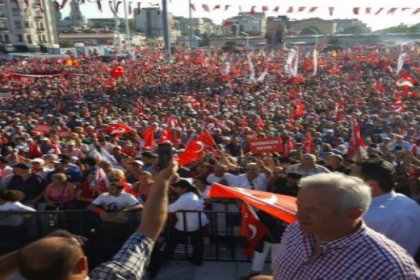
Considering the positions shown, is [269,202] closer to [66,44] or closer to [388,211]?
[388,211]

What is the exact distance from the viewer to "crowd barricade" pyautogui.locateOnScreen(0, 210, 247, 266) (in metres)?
5.23

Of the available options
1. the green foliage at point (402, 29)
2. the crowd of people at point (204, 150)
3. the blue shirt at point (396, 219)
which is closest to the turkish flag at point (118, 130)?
the crowd of people at point (204, 150)

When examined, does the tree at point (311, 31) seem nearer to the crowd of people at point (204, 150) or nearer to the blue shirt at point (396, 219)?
the crowd of people at point (204, 150)

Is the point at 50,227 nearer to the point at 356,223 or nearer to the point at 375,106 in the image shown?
the point at 356,223

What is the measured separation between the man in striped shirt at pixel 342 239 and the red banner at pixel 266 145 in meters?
7.03

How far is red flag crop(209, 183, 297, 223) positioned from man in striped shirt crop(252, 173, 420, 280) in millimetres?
1513

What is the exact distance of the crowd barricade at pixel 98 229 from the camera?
5234mm

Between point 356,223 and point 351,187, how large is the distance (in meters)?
0.17

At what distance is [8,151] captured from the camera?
29.4 feet

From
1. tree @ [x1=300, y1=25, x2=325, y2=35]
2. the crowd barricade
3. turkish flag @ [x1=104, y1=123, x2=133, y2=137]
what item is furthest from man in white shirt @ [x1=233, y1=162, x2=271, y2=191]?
tree @ [x1=300, y1=25, x2=325, y2=35]

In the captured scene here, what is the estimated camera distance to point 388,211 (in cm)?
284

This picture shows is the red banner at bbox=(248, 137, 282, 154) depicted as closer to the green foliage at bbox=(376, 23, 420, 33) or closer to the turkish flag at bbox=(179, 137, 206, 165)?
the turkish flag at bbox=(179, 137, 206, 165)

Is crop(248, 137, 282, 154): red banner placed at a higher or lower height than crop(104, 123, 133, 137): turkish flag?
higher

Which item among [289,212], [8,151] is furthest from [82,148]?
[289,212]
